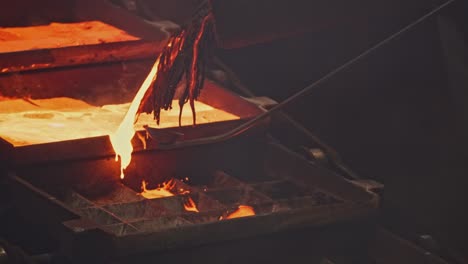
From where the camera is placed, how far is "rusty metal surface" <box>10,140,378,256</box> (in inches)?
170

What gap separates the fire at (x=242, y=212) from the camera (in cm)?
470

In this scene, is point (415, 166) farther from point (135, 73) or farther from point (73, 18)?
point (73, 18)

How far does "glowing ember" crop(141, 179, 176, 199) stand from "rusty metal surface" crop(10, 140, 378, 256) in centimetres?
4

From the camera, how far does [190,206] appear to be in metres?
4.86

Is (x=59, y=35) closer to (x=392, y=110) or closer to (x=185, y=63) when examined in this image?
(x=185, y=63)

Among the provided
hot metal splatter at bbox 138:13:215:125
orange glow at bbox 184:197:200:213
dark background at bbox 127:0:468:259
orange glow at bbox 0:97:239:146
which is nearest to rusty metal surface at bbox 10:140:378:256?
orange glow at bbox 184:197:200:213

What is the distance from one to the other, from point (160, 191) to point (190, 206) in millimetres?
323

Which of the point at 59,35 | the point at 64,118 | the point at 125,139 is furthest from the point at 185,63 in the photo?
the point at 59,35

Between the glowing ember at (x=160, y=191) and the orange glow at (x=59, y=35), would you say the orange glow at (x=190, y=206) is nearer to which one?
the glowing ember at (x=160, y=191)

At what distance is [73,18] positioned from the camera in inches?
268

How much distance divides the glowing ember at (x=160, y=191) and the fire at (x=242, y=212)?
1.48 ft

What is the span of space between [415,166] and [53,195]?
1.77 m

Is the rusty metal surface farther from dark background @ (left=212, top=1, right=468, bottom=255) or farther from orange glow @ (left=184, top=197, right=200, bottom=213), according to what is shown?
dark background @ (left=212, top=1, right=468, bottom=255)

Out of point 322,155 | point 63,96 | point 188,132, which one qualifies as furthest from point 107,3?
point 322,155
